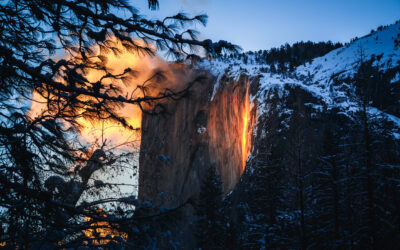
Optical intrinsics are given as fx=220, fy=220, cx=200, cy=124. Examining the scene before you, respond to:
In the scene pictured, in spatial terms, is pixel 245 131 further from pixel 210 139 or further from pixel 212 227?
pixel 212 227

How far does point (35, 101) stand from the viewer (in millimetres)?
2623

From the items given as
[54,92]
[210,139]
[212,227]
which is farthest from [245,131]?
[54,92]

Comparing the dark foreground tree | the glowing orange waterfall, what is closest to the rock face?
the glowing orange waterfall

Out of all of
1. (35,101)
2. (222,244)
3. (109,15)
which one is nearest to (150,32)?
(109,15)

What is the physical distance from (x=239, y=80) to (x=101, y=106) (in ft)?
124

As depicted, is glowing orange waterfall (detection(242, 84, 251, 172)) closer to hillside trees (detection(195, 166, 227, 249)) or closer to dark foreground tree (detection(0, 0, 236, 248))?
hillside trees (detection(195, 166, 227, 249))

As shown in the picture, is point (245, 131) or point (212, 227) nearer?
point (212, 227)

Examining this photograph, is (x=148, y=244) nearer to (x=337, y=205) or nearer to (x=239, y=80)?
(x=337, y=205)

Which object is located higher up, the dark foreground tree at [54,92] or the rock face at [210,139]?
the rock face at [210,139]

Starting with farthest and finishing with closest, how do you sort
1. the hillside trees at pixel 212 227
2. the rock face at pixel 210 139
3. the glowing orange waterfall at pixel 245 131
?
1. the rock face at pixel 210 139
2. the glowing orange waterfall at pixel 245 131
3. the hillside trees at pixel 212 227

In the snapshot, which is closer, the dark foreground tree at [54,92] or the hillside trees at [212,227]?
the dark foreground tree at [54,92]

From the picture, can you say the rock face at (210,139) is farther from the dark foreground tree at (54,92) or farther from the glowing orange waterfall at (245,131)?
the dark foreground tree at (54,92)

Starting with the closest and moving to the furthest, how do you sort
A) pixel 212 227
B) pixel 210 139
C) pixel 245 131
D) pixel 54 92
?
pixel 54 92 < pixel 212 227 < pixel 245 131 < pixel 210 139

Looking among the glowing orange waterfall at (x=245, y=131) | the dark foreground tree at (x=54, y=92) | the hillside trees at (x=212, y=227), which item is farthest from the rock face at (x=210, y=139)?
the dark foreground tree at (x=54, y=92)
